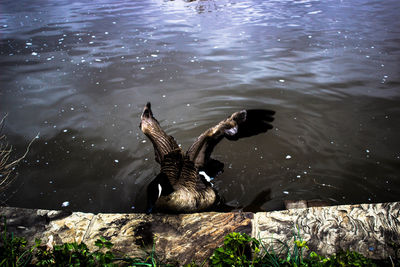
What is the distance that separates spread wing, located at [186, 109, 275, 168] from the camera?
116 inches

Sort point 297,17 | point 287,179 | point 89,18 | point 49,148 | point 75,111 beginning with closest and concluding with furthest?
1. point 287,179
2. point 49,148
3. point 75,111
4. point 297,17
5. point 89,18

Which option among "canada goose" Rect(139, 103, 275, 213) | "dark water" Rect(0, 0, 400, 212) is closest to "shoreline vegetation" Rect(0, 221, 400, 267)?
"canada goose" Rect(139, 103, 275, 213)

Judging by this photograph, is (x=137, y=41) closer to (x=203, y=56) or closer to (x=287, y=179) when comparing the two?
(x=203, y=56)

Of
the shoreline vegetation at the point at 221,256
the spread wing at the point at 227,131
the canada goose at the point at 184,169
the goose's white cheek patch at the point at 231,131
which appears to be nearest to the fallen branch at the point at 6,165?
the shoreline vegetation at the point at 221,256

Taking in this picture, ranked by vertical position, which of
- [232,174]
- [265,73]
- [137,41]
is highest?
[137,41]

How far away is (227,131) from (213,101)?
103 inches

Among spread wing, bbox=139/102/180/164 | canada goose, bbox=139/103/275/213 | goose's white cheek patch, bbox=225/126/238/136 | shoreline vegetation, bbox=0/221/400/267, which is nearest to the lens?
shoreline vegetation, bbox=0/221/400/267

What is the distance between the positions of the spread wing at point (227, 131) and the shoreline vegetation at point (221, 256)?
1.14 metres

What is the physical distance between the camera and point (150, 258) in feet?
7.01

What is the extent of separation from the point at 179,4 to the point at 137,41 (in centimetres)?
648

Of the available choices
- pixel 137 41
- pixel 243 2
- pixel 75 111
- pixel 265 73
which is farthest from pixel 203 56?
pixel 243 2

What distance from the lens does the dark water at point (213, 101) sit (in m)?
3.62

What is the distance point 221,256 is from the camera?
1961 mm

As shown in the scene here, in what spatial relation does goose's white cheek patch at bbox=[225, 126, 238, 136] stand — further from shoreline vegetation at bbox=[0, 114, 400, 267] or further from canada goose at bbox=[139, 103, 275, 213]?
shoreline vegetation at bbox=[0, 114, 400, 267]
